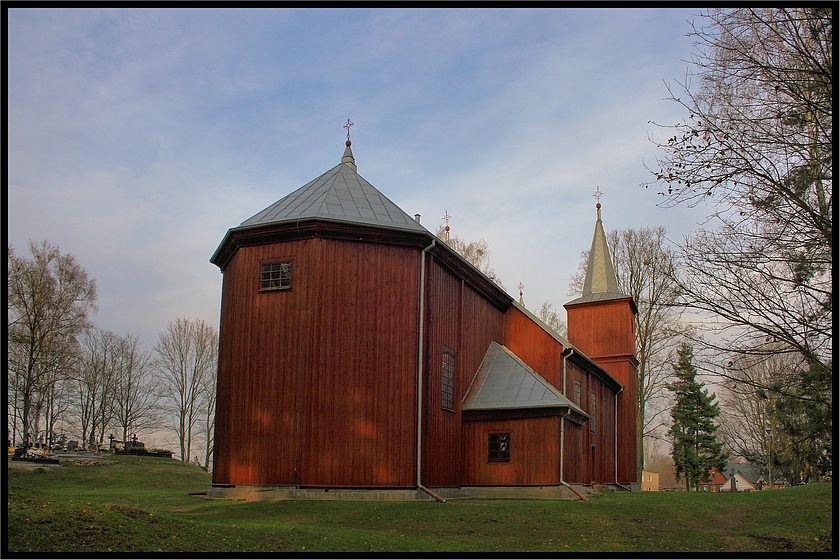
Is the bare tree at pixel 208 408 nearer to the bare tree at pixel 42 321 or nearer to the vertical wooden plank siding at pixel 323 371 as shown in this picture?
the bare tree at pixel 42 321

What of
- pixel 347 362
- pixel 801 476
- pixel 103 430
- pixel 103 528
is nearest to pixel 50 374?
pixel 103 430

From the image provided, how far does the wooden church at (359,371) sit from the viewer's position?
1788cm

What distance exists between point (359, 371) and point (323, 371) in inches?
34.9

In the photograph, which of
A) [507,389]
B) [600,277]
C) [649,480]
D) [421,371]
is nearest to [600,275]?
[600,277]

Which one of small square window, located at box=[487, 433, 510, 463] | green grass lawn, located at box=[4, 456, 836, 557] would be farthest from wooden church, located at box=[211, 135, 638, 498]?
green grass lawn, located at box=[4, 456, 836, 557]

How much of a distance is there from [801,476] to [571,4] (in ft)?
144

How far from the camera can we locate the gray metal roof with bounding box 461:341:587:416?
21.4 meters

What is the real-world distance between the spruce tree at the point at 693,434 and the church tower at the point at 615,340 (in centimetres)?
1092

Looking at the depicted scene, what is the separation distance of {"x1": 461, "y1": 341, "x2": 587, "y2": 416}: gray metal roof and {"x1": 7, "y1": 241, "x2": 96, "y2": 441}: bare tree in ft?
73.5

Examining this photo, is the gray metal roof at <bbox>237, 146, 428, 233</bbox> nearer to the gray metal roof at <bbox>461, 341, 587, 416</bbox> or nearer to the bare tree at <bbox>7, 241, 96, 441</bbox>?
the gray metal roof at <bbox>461, 341, 587, 416</bbox>

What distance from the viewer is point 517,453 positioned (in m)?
21.5

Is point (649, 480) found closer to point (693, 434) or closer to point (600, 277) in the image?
point (693, 434)

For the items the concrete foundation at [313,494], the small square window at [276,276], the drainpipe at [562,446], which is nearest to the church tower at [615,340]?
the drainpipe at [562,446]

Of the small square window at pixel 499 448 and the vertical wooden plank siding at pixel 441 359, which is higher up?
the vertical wooden plank siding at pixel 441 359
